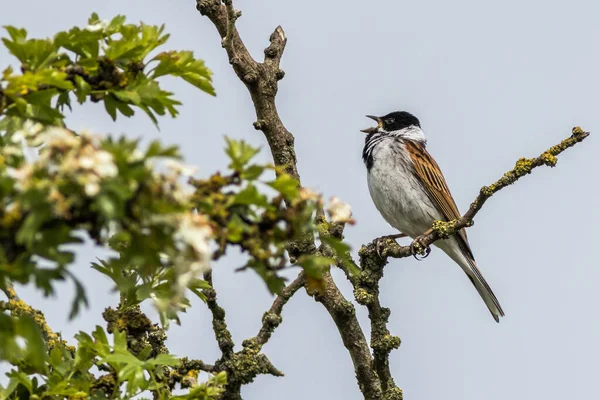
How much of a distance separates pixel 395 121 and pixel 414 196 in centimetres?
151

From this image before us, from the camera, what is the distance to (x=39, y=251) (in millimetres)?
2076

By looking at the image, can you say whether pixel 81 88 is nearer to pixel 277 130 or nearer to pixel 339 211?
pixel 339 211

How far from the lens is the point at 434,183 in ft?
29.5

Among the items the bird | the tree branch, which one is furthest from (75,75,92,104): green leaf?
the bird

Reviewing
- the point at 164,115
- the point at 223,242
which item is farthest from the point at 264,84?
the point at 223,242

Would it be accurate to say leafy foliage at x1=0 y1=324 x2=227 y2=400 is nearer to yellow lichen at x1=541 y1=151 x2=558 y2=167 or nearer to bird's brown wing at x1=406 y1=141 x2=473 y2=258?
yellow lichen at x1=541 y1=151 x2=558 y2=167

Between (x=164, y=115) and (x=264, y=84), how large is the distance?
2.94 metres

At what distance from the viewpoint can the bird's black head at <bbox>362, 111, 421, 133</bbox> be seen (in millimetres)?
10016

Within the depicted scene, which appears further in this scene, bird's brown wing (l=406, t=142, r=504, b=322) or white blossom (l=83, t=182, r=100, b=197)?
bird's brown wing (l=406, t=142, r=504, b=322)

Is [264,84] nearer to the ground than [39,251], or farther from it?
farther from it

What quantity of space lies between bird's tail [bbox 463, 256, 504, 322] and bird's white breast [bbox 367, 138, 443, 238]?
0.61 m

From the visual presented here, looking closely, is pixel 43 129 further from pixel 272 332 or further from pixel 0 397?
pixel 272 332

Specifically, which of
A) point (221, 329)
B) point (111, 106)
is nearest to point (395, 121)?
point (221, 329)

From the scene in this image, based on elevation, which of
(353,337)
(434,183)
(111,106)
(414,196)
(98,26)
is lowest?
(111,106)
